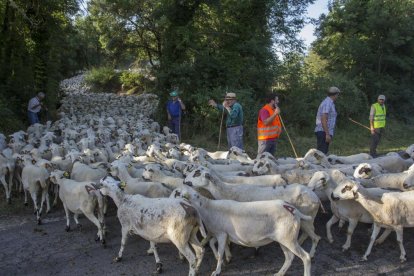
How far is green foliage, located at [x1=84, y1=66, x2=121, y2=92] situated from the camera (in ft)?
123

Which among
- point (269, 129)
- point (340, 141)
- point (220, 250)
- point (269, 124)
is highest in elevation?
point (269, 124)

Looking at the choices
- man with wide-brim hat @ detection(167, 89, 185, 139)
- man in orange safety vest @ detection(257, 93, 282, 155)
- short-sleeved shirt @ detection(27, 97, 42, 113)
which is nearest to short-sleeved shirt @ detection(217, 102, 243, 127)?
man in orange safety vest @ detection(257, 93, 282, 155)

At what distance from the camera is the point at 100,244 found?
24.8ft

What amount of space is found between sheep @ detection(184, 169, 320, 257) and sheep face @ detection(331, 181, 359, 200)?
0.45 m

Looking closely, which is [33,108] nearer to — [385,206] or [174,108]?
[174,108]

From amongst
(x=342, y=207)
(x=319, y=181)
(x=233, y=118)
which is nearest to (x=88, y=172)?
(x=233, y=118)

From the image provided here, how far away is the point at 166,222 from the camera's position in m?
6.09

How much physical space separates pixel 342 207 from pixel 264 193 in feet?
4.77

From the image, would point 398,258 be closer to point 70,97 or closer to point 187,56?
point 187,56

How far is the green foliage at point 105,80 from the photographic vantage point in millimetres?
37594

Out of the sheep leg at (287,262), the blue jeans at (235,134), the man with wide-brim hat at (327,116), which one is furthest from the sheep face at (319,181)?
the blue jeans at (235,134)

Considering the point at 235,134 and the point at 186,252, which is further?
the point at 235,134

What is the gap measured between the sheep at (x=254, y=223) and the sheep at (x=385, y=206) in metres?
1.10

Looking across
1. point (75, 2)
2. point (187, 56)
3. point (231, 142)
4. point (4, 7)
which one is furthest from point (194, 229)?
point (75, 2)
